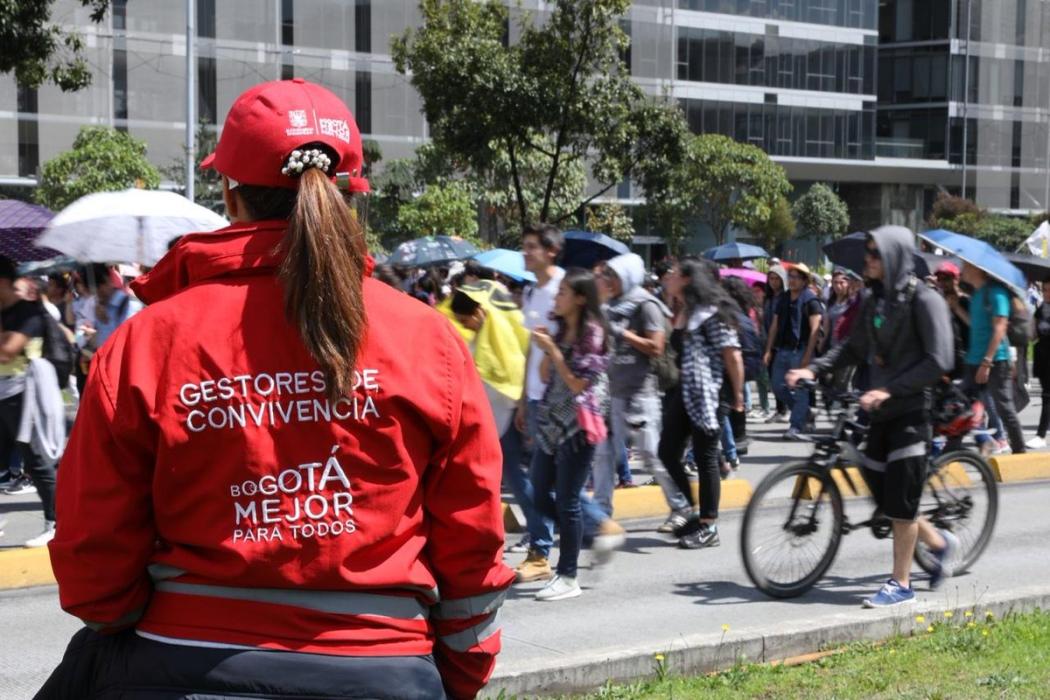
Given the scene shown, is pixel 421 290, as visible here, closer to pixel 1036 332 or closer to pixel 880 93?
pixel 1036 332

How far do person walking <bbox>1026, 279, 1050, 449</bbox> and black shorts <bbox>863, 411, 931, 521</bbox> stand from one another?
7.46 m

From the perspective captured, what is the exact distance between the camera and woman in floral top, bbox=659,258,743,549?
340 inches

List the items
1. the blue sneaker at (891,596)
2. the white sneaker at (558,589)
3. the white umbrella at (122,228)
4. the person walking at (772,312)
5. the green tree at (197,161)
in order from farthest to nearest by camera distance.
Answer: the green tree at (197,161), the person walking at (772,312), the white umbrella at (122,228), the white sneaker at (558,589), the blue sneaker at (891,596)

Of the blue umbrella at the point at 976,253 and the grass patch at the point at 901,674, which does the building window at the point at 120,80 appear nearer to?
the blue umbrella at the point at 976,253

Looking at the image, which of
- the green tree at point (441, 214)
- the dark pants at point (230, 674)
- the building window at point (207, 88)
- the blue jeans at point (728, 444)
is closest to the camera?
the dark pants at point (230, 674)

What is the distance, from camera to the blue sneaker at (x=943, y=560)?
24.4 ft

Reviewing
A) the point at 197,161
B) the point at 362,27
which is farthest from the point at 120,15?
the point at 197,161

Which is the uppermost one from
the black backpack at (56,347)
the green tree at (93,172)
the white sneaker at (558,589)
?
the green tree at (93,172)

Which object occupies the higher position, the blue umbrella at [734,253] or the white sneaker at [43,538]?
the blue umbrella at [734,253]

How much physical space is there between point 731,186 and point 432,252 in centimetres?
3063

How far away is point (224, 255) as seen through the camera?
2174mm

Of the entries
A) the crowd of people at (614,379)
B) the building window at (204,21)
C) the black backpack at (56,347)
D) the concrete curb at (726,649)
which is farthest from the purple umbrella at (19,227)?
the building window at (204,21)

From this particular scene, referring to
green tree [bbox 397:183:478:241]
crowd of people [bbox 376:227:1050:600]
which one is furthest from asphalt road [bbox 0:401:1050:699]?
green tree [bbox 397:183:478:241]

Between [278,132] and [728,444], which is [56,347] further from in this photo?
[278,132]
